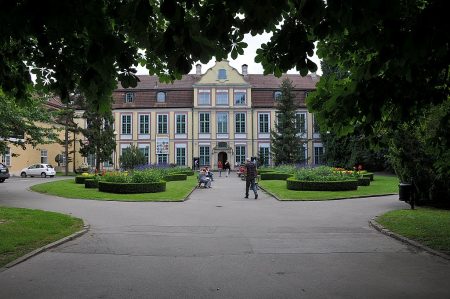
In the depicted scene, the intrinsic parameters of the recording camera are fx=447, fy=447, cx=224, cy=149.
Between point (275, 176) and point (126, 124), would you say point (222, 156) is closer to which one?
point (126, 124)

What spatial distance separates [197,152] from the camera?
6066 cm

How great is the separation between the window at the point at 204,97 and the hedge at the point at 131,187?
125ft

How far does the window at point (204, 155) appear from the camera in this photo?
6041 cm

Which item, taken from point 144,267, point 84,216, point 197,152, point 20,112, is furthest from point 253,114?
point 144,267

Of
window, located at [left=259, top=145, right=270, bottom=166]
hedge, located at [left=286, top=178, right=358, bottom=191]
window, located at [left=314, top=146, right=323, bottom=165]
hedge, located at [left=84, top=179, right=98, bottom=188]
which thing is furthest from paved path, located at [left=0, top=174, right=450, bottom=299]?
window, located at [left=314, top=146, right=323, bottom=165]

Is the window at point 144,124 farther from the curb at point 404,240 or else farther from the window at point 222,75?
the curb at point 404,240

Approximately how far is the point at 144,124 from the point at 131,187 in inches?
1565

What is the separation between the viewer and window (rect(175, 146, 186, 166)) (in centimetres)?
6084

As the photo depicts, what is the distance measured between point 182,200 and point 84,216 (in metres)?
5.83

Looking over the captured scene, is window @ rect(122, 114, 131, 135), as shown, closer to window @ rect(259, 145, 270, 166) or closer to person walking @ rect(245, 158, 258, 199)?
window @ rect(259, 145, 270, 166)

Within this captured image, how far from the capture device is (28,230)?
10555 millimetres

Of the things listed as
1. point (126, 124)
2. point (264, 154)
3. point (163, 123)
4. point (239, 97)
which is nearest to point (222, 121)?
point (239, 97)

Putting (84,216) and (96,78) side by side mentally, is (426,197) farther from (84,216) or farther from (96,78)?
(96,78)

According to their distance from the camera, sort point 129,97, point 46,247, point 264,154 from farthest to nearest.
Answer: point 129,97, point 264,154, point 46,247
